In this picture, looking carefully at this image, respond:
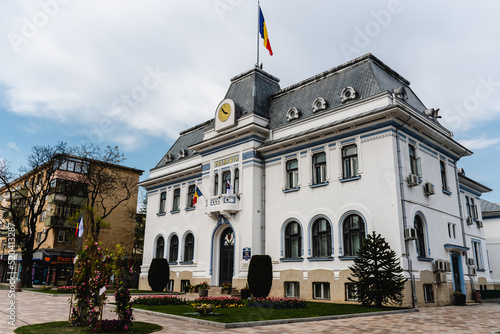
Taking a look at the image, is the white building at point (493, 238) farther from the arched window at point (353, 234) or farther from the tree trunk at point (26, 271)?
the tree trunk at point (26, 271)

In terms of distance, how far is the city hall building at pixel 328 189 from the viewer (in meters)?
19.9

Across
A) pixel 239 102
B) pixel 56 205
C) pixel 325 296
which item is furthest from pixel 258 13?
pixel 56 205

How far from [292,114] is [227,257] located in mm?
9975

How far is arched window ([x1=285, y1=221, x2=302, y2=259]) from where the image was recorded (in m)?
22.9

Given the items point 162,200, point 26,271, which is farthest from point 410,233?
point 26,271

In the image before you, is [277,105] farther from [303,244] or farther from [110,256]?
[110,256]

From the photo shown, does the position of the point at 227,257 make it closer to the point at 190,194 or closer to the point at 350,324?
the point at 190,194

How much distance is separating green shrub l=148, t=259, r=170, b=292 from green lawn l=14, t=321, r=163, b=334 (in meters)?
16.7

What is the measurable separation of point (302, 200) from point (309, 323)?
10997 millimetres

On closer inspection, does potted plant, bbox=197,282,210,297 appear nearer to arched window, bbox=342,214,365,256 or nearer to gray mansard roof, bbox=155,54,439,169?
arched window, bbox=342,214,365,256

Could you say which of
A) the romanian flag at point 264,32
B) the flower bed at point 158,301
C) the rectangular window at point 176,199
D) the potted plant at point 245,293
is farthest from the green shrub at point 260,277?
the romanian flag at point 264,32

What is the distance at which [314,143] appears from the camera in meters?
23.0

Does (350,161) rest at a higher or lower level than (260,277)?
higher

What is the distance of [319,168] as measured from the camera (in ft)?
75.0
